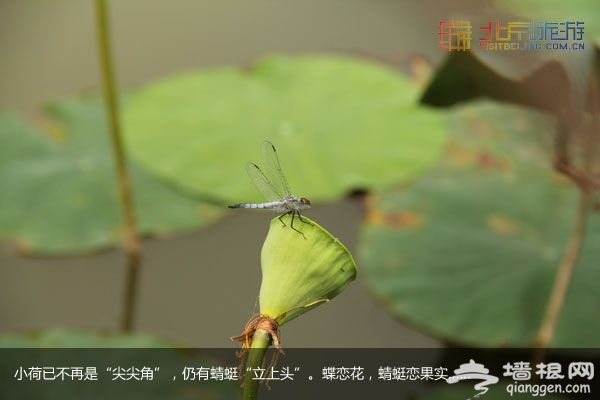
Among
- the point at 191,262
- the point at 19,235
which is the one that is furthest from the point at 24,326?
the point at 191,262

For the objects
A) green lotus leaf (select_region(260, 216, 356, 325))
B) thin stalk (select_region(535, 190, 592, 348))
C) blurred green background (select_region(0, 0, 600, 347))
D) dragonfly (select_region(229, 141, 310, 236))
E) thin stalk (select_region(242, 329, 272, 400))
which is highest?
blurred green background (select_region(0, 0, 600, 347))

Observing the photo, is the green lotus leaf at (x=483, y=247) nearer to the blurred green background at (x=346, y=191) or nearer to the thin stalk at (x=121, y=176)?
the blurred green background at (x=346, y=191)

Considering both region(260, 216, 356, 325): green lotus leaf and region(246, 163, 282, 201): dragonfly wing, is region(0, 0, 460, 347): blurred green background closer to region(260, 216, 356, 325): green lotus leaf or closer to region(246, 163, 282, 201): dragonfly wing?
region(246, 163, 282, 201): dragonfly wing

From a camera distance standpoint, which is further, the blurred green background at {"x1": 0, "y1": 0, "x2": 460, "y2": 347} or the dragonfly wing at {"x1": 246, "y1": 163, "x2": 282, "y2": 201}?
the blurred green background at {"x1": 0, "y1": 0, "x2": 460, "y2": 347}

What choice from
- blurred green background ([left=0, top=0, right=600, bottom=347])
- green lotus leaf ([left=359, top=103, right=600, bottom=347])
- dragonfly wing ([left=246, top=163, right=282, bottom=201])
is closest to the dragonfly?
dragonfly wing ([left=246, top=163, right=282, bottom=201])

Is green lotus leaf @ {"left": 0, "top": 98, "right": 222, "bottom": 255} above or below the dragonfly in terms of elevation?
above

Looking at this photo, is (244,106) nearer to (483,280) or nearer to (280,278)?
(483,280)

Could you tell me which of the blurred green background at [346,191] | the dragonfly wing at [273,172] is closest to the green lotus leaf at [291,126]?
the blurred green background at [346,191]
